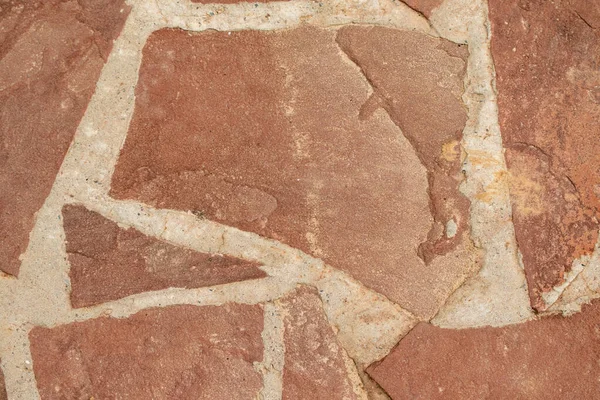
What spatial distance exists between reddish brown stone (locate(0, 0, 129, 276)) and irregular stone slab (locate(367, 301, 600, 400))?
1020mm

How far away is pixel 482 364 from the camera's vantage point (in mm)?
1639

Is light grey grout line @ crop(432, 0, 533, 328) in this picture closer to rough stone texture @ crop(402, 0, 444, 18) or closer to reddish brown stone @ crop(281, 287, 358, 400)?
rough stone texture @ crop(402, 0, 444, 18)

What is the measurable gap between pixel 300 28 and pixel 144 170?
0.57 m

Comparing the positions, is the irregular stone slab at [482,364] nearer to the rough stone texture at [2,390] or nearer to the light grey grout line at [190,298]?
Result: the light grey grout line at [190,298]

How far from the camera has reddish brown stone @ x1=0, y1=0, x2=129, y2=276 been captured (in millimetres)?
1566

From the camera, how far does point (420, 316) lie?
5.34 feet

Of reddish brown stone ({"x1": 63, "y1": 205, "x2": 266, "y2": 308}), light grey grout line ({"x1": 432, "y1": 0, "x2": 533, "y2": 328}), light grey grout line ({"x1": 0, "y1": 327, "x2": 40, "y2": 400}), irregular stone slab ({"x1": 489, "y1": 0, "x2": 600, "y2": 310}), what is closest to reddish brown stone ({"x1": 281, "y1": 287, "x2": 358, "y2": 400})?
reddish brown stone ({"x1": 63, "y1": 205, "x2": 266, "y2": 308})

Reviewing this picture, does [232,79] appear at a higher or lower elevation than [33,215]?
higher

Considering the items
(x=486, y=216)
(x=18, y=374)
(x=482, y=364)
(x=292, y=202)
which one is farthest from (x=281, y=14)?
(x=18, y=374)

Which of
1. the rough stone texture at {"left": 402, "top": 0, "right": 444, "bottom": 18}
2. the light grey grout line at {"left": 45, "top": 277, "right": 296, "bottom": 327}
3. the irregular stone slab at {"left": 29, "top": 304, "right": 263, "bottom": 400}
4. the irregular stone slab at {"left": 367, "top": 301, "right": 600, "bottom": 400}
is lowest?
the irregular stone slab at {"left": 367, "top": 301, "right": 600, "bottom": 400}

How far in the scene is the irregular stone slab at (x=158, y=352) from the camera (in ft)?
5.24

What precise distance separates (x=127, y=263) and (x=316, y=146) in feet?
1.93

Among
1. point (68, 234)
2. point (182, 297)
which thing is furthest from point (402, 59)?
point (68, 234)

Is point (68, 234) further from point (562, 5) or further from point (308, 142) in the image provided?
point (562, 5)
